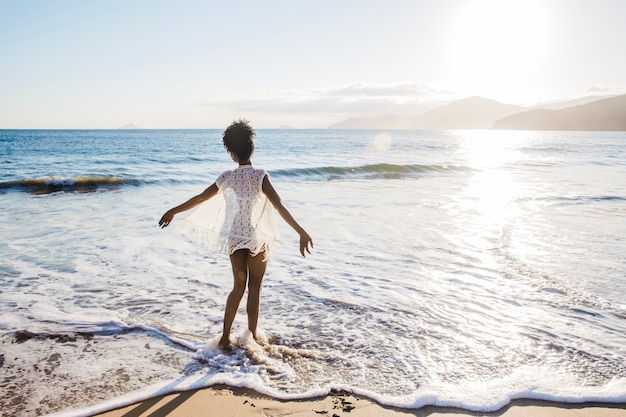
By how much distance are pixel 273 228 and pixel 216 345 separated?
124cm

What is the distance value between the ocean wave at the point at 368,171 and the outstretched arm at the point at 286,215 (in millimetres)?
16912

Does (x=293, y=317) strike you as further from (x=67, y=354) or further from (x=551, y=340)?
(x=551, y=340)

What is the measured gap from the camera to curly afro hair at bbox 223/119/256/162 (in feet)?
11.7

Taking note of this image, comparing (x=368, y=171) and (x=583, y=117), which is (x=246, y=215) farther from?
(x=583, y=117)

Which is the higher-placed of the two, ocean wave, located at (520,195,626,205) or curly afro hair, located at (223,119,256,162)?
curly afro hair, located at (223,119,256,162)

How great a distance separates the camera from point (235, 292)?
388cm

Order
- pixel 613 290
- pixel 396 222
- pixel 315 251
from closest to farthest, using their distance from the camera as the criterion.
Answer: pixel 613 290
pixel 315 251
pixel 396 222

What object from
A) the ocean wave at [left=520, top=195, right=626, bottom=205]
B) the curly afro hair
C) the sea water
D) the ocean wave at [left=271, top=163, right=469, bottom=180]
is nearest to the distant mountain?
the ocean wave at [left=271, top=163, right=469, bottom=180]

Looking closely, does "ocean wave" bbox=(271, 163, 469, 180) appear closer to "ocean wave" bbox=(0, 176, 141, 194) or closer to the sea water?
"ocean wave" bbox=(0, 176, 141, 194)

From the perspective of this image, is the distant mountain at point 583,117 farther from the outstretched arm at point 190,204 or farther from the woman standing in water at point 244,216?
the outstretched arm at point 190,204

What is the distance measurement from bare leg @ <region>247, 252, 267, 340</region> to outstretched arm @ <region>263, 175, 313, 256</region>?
506 mm

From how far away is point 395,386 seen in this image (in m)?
3.31

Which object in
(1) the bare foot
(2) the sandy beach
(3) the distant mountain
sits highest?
(3) the distant mountain

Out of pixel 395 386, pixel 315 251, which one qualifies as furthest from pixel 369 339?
pixel 315 251
